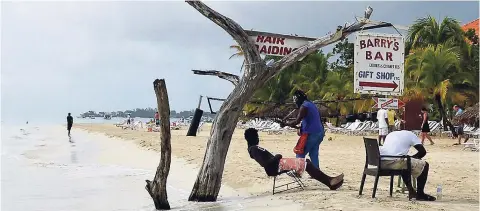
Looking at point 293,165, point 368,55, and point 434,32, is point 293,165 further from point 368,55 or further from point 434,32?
point 434,32

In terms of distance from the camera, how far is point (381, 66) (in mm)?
8523

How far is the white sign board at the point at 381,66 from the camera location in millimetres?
8469

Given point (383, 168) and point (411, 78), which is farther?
point (411, 78)

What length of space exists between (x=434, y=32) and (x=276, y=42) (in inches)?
1138

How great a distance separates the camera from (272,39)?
8.40 meters

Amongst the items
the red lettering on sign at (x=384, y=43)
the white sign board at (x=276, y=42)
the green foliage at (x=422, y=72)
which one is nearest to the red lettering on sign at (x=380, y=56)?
the red lettering on sign at (x=384, y=43)

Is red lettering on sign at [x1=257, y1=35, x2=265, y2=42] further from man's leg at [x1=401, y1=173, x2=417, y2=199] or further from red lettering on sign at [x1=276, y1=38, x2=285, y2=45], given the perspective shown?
man's leg at [x1=401, y1=173, x2=417, y2=199]

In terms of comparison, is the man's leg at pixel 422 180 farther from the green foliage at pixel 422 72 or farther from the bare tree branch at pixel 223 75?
the green foliage at pixel 422 72

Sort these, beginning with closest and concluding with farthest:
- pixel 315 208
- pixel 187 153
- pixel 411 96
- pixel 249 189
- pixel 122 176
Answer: pixel 315 208, pixel 249 189, pixel 122 176, pixel 187 153, pixel 411 96

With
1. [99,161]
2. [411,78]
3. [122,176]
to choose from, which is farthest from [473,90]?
[122,176]

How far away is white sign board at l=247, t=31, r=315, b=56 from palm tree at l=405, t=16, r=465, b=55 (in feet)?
90.5

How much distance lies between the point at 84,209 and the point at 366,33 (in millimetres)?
4662

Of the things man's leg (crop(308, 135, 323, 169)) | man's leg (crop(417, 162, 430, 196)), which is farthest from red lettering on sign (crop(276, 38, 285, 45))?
man's leg (crop(417, 162, 430, 196))

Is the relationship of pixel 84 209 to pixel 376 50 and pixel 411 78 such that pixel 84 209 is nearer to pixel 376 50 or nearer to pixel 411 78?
pixel 376 50
